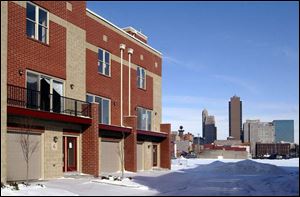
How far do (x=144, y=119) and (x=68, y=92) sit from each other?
13.9 m

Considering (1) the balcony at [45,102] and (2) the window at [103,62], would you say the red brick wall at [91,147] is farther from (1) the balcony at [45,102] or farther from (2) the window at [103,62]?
(2) the window at [103,62]

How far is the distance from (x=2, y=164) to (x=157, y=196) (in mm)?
6686

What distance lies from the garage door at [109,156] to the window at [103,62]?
196 inches

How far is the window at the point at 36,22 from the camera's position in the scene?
24.1 m

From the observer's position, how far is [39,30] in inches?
984

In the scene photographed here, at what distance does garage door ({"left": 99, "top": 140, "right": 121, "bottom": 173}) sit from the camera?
3088cm

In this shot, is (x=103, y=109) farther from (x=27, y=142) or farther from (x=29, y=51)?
(x=27, y=142)

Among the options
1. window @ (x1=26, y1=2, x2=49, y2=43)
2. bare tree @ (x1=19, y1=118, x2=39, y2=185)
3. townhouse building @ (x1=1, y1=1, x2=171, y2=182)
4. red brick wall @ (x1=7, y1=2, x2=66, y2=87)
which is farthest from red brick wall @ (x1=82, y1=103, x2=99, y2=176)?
bare tree @ (x1=19, y1=118, x2=39, y2=185)

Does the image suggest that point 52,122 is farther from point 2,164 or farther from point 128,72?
point 128,72

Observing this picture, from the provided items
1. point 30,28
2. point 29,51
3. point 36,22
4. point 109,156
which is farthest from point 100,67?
point 29,51

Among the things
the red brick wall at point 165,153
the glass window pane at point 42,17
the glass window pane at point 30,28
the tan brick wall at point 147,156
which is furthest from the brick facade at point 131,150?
the glass window pane at point 30,28

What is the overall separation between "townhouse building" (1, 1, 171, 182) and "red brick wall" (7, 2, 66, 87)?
47 millimetres

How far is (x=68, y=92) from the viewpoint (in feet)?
88.3

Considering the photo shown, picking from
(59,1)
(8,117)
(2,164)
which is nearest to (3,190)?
(2,164)
